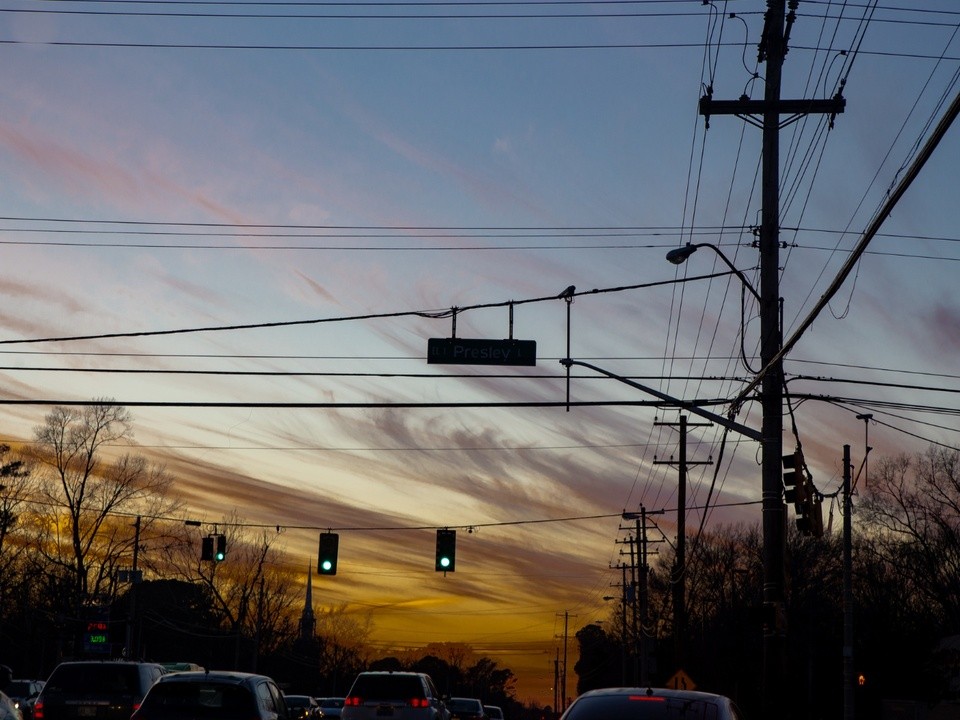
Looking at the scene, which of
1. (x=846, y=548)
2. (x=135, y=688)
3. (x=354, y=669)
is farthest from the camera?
(x=354, y=669)

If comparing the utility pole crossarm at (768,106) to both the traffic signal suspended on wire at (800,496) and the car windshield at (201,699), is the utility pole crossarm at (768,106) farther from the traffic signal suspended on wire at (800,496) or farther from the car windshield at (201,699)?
the car windshield at (201,699)

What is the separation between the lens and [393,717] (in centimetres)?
2591

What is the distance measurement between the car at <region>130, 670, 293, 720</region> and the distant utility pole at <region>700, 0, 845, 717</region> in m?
11.1

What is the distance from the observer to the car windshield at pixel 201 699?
15.9m

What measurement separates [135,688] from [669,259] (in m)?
12.5

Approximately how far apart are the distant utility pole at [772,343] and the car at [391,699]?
723cm

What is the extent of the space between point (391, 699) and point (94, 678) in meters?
7.51

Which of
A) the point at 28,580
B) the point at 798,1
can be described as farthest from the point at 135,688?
the point at 28,580

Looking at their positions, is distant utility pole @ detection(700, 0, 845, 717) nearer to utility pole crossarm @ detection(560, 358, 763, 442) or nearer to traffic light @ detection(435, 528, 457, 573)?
utility pole crossarm @ detection(560, 358, 763, 442)

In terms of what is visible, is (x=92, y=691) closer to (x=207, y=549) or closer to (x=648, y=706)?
(x=648, y=706)

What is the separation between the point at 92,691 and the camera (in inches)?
800

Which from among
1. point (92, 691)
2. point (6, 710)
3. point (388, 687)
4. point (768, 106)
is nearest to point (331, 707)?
point (388, 687)

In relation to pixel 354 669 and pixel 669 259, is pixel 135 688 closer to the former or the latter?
Answer: pixel 669 259

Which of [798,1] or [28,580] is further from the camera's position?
[28,580]
